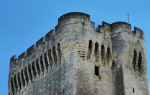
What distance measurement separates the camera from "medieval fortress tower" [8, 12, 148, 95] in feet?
103

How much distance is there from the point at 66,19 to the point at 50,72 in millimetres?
3311

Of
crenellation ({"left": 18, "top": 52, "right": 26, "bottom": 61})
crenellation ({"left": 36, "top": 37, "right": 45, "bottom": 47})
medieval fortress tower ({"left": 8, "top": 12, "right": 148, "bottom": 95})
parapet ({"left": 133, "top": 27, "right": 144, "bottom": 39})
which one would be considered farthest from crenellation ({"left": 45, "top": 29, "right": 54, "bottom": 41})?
parapet ({"left": 133, "top": 27, "right": 144, "bottom": 39})

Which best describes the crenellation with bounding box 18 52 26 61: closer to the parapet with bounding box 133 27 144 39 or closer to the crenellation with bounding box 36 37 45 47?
the crenellation with bounding box 36 37 45 47

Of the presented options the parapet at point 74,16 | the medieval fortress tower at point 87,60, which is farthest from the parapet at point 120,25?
the parapet at point 74,16

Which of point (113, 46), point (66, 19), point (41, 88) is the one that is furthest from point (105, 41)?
point (41, 88)

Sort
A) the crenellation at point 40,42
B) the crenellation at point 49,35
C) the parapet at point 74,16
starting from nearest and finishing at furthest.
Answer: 1. the parapet at point 74,16
2. the crenellation at point 49,35
3. the crenellation at point 40,42

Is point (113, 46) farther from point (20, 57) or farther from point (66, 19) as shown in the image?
point (20, 57)

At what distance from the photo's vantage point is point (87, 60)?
31875mm

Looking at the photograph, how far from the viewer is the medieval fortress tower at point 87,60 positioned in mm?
31297

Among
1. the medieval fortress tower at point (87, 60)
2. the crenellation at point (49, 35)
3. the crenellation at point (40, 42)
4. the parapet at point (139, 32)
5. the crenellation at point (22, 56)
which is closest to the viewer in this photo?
the medieval fortress tower at point (87, 60)

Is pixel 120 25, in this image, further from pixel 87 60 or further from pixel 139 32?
pixel 87 60

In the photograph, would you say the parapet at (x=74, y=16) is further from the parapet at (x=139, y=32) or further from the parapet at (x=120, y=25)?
the parapet at (x=139, y=32)

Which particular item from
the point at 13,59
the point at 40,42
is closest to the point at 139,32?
A: the point at 40,42

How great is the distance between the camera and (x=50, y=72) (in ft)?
109
